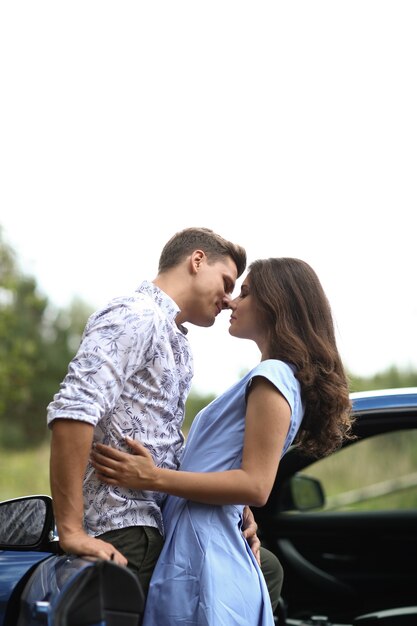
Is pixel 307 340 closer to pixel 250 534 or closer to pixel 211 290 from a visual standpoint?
pixel 211 290

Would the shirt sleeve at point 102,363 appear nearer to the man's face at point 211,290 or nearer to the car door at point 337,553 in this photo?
the man's face at point 211,290

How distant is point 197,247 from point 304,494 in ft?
5.88

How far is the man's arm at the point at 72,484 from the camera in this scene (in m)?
2.23

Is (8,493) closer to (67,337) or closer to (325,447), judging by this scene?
(67,337)

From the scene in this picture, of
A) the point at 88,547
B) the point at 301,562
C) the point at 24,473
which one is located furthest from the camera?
the point at 24,473

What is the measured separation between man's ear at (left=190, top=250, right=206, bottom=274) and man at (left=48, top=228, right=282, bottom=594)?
158 millimetres

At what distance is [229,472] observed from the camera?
92.8 inches

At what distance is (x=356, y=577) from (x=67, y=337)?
12.0 metres

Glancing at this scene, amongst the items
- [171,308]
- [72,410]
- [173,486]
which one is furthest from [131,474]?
[171,308]

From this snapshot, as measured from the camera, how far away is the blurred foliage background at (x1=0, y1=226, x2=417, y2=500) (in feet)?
40.7

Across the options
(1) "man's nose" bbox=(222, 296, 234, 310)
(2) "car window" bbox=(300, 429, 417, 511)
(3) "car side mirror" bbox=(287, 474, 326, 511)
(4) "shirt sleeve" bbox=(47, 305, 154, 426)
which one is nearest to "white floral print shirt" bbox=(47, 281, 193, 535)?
(4) "shirt sleeve" bbox=(47, 305, 154, 426)

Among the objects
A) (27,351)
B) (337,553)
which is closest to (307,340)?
(337,553)

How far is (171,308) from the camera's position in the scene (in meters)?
2.70

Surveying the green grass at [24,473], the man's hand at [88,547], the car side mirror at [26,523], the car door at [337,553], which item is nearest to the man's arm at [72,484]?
the man's hand at [88,547]
